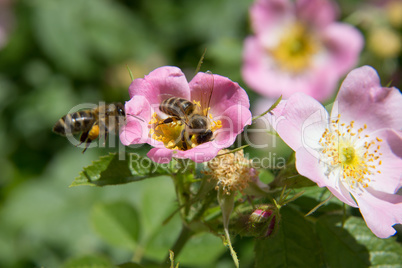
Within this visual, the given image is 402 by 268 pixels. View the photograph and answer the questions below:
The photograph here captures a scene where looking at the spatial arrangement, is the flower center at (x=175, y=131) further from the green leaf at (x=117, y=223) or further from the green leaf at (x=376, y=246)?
the green leaf at (x=117, y=223)

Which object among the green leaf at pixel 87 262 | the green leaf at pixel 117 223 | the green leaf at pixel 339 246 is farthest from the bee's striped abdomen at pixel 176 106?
the green leaf at pixel 117 223

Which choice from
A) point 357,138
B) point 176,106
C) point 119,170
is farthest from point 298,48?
point 119,170

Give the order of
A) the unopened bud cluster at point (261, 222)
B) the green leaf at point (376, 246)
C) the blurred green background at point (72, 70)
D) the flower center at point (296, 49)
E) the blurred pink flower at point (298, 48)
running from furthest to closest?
1. the flower center at point (296, 49)
2. the blurred pink flower at point (298, 48)
3. the blurred green background at point (72, 70)
4. the green leaf at point (376, 246)
5. the unopened bud cluster at point (261, 222)

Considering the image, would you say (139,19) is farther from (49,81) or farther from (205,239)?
(205,239)

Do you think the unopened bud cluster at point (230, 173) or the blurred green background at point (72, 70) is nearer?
the unopened bud cluster at point (230, 173)

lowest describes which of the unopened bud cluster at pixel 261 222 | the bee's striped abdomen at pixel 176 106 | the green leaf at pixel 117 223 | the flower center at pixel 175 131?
the green leaf at pixel 117 223

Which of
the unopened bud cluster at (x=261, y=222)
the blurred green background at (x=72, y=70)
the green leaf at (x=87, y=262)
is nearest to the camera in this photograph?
the unopened bud cluster at (x=261, y=222)

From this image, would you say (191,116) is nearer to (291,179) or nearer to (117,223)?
(291,179)

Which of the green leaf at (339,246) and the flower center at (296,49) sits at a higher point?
the flower center at (296,49)

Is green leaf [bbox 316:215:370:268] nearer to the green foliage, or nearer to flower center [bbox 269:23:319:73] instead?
the green foliage
